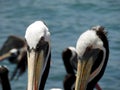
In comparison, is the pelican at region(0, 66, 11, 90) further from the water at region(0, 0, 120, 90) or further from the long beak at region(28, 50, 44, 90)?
the long beak at region(28, 50, 44, 90)

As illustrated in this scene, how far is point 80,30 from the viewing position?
16.8m

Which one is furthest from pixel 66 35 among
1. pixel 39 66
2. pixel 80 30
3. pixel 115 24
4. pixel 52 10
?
pixel 39 66

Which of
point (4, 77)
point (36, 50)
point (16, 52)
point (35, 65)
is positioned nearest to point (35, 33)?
point (36, 50)

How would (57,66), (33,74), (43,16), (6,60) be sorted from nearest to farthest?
1. (33,74)
2. (57,66)
3. (6,60)
4. (43,16)

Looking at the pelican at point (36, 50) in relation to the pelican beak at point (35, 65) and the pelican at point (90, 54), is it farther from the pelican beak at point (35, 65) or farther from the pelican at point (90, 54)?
the pelican at point (90, 54)

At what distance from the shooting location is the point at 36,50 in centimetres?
669

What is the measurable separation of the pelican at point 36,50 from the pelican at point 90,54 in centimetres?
40

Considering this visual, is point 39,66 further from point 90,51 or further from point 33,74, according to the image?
point 90,51

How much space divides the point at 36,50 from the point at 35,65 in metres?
0.16

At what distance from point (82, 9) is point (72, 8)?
368mm

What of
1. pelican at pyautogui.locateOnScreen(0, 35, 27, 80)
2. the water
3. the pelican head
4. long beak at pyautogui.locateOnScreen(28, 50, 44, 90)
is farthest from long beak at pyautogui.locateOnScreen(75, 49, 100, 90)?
the water

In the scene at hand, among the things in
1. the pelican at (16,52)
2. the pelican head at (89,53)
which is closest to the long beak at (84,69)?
the pelican head at (89,53)

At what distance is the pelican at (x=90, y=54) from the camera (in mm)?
6520

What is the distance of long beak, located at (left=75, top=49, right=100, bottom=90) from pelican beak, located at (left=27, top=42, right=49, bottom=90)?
44cm
